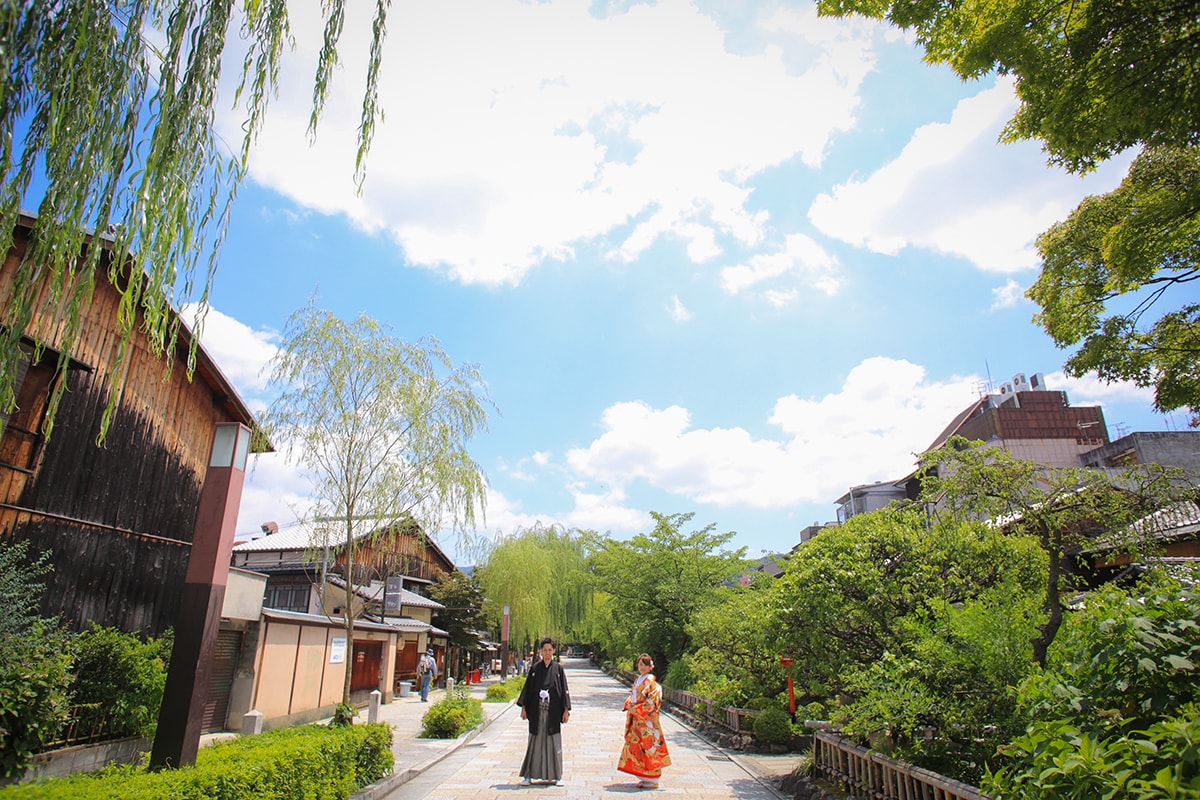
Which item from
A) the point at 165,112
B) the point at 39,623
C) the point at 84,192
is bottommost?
the point at 39,623

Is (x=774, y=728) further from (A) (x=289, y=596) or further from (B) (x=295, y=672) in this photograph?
(A) (x=289, y=596)

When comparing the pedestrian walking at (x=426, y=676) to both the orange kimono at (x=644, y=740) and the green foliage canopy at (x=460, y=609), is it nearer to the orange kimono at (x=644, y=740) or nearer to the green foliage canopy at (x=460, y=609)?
the green foliage canopy at (x=460, y=609)

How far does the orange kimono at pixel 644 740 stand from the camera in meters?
8.79

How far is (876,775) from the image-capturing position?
6859mm

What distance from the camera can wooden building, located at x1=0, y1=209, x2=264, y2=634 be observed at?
901cm

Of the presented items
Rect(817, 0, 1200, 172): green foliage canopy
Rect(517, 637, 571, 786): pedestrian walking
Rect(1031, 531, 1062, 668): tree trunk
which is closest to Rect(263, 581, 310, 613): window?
Rect(517, 637, 571, 786): pedestrian walking

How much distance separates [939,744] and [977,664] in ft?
2.92

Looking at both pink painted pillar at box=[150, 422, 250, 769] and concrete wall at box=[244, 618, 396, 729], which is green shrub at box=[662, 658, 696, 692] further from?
pink painted pillar at box=[150, 422, 250, 769]

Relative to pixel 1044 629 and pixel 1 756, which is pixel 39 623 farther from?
pixel 1044 629

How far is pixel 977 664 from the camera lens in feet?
20.0

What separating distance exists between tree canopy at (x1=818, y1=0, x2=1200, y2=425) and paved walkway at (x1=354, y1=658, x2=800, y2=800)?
7.57 m

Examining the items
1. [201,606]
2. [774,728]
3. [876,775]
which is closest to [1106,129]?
[876,775]

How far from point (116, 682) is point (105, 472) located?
3218 mm

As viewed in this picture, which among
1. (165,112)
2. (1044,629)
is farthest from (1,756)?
(1044,629)
